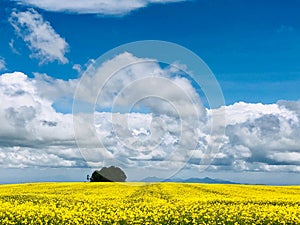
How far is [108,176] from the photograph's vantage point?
304 feet

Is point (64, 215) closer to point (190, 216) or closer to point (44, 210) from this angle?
point (44, 210)

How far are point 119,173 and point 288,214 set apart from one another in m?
72.2

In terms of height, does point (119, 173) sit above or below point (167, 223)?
above

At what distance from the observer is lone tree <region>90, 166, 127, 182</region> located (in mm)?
87938

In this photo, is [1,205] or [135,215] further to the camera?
[1,205]

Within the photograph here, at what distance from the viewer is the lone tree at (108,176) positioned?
87.9 meters

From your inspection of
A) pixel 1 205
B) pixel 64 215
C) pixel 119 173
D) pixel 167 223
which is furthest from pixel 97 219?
pixel 119 173

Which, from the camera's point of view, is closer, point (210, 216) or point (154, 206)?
point (210, 216)

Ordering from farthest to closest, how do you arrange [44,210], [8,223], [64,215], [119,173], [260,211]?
[119,173] → [260,211] → [44,210] → [64,215] → [8,223]

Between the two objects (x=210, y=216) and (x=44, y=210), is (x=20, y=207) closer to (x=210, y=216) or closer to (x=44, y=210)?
(x=44, y=210)

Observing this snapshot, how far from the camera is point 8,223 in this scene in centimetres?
1997

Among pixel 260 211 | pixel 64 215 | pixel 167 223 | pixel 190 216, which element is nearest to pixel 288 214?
pixel 260 211

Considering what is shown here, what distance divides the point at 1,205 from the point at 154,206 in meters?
8.45

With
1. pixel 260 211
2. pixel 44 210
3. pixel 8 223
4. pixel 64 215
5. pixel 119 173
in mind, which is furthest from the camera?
pixel 119 173
